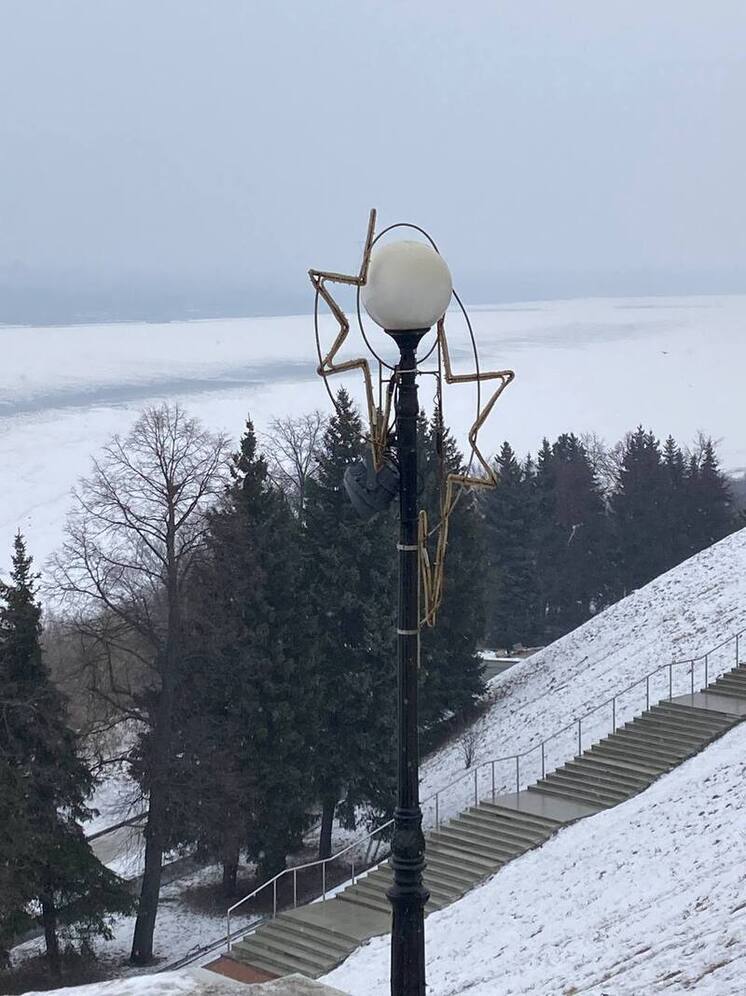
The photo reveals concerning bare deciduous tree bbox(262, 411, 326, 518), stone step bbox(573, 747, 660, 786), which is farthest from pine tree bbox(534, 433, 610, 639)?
stone step bbox(573, 747, 660, 786)

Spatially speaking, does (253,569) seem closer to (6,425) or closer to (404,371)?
(404,371)

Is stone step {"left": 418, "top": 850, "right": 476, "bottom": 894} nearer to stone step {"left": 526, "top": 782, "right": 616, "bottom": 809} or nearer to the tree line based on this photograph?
stone step {"left": 526, "top": 782, "right": 616, "bottom": 809}

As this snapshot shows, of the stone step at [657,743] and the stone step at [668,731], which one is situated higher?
the stone step at [668,731]

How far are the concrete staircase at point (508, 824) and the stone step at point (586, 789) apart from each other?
20mm

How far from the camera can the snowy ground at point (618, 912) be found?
32.1ft

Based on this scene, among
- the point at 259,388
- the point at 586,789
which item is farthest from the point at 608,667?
the point at 259,388

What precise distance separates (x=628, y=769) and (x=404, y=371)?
A: 16103 millimetres

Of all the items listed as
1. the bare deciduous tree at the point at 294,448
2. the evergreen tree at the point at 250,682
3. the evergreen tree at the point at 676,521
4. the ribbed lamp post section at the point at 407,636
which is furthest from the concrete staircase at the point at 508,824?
the evergreen tree at the point at 676,521

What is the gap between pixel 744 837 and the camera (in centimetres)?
1284

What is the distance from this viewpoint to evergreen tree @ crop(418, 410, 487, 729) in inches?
1196

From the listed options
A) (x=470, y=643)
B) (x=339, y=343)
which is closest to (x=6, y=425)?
(x=470, y=643)

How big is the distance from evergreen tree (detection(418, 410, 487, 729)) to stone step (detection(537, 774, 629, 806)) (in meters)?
8.65

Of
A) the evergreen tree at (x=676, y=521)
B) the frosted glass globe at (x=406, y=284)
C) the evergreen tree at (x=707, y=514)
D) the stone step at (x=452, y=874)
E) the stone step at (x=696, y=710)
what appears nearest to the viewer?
the frosted glass globe at (x=406, y=284)

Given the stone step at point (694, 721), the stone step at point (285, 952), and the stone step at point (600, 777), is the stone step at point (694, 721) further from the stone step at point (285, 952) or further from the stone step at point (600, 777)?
the stone step at point (285, 952)
